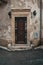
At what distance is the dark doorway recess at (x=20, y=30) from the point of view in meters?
16.4

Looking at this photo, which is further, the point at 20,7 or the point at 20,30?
the point at 20,30

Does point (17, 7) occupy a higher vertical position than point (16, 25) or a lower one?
higher

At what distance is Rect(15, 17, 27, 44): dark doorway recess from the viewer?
53.9 ft

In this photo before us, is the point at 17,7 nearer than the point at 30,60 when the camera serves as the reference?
No

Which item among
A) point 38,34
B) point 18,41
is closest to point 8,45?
point 18,41

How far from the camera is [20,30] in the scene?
1647 cm

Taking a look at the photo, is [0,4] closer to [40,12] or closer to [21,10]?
[21,10]

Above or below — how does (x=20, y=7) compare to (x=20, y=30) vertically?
above

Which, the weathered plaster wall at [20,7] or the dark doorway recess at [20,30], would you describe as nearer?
the weathered plaster wall at [20,7]

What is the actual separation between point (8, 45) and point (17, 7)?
244cm

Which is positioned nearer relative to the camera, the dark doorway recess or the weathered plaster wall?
the weathered plaster wall

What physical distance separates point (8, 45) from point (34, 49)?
1653mm

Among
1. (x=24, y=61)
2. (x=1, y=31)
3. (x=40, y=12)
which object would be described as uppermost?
(x=40, y=12)

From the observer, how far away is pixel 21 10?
53.4 feet
